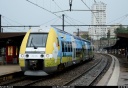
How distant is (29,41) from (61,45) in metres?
2.72

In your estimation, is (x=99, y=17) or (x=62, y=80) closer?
(x=62, y=80)

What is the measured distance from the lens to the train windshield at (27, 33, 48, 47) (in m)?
18.1

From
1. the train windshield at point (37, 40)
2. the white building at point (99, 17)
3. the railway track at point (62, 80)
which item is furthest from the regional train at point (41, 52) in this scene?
the white building at point (99, 17)

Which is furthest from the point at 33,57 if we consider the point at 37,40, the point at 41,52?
the point at 37,40

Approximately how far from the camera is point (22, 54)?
17750 millimetres

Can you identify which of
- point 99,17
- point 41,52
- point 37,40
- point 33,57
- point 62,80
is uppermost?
point 99,17

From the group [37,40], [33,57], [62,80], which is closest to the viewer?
[33,57]

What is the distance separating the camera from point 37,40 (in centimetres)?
1834

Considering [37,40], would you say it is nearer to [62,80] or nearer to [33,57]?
[33,57]

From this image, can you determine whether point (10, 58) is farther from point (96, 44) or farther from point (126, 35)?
point (96, 44)

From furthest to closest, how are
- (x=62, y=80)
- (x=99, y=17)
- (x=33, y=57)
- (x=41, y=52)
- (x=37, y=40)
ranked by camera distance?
1. (x=99, y=17)
2. (x=37, y=40)
3. (x=62, y=80)
4. (x=41, y=52)
5. (x=33, y=57)

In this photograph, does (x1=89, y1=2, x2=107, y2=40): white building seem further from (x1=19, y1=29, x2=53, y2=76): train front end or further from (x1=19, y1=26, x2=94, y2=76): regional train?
(x1=19, y1=29, x2=53, y2=76): train front end

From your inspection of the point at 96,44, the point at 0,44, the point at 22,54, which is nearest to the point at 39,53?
the point at 22,54

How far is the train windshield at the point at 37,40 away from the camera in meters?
18.1
